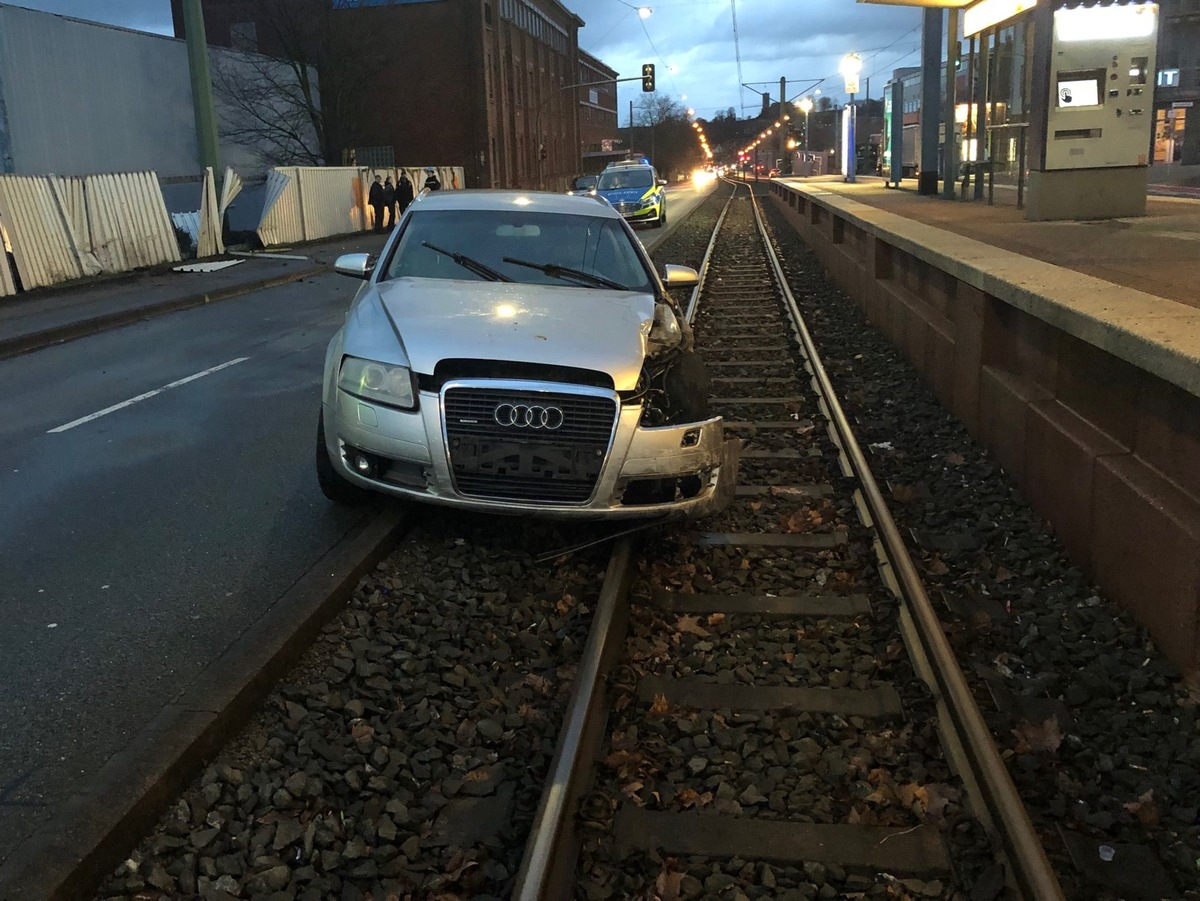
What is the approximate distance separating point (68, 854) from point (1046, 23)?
13.1 meters

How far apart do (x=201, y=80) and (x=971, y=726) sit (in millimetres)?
21611

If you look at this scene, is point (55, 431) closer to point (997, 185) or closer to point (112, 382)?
point (112, 382)

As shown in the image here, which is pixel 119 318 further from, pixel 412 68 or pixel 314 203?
pixel 412 68

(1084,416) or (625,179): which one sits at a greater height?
(625,179)

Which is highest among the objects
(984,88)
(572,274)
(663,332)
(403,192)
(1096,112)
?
(984,88)

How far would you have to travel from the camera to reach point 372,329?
5.52m

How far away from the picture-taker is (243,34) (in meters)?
54.9

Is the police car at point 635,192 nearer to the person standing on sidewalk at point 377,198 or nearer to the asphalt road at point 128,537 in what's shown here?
the person standing on sidewalk at point 377,198

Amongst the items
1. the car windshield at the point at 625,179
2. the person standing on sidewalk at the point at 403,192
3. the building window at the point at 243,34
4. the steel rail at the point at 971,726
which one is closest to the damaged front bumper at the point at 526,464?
the steel rail at the point at 971,726

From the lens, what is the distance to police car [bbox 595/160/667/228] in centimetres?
3234

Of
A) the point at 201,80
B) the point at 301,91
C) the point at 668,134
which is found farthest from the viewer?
the point at 668,134

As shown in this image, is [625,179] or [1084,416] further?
[625,179]

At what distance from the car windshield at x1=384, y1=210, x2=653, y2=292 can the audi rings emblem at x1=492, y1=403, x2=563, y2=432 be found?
148 cm

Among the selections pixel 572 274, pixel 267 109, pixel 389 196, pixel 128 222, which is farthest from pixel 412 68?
pixel 572 274
